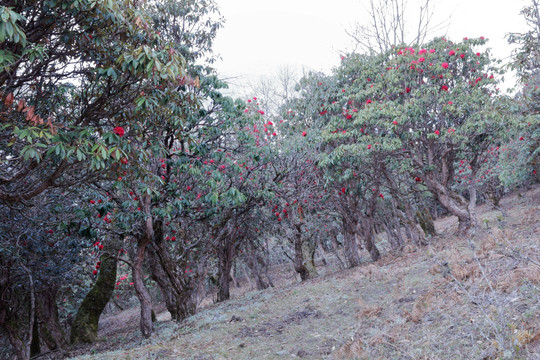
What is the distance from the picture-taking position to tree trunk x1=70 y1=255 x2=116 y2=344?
516 inches

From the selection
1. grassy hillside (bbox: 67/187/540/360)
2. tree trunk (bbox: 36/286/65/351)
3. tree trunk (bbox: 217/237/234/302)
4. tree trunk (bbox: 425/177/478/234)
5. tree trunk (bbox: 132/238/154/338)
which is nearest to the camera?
grassy hillside (bbox: 67/187/540/360)

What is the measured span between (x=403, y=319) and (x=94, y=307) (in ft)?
39.2

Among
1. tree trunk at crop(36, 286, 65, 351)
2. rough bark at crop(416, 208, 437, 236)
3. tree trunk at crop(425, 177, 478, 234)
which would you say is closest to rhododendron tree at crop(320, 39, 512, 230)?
tree trunk at crop(425, 177, 478, 234)

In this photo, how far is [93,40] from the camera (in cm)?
555

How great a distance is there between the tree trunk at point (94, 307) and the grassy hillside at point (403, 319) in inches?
219

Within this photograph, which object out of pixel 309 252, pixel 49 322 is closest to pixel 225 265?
pixel 309 252

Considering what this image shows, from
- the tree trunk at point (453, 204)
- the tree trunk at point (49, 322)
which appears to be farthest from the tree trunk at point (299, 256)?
the tree trunk at point (49, 322)

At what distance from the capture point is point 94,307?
1354 cm

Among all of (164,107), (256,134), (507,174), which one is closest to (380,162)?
(256,134)

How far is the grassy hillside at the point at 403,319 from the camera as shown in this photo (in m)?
4.12

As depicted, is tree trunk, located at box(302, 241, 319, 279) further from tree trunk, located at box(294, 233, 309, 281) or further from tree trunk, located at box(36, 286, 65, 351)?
tree trunk, located at box(36, 286, 65, 351)

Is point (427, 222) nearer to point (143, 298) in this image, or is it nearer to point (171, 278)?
point (171, 278)

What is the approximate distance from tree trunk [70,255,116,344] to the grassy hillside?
556 centimetres

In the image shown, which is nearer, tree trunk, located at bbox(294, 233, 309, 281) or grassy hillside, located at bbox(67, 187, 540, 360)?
grassy hillside, located at bbox(67, 187, 540, 360)
